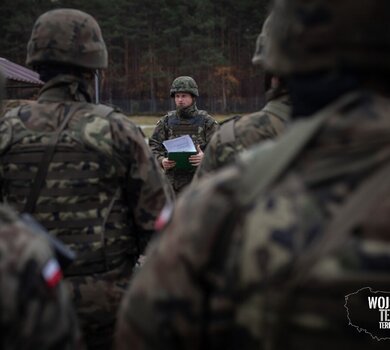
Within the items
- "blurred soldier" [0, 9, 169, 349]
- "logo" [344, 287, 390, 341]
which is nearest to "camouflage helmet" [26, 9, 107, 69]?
"blurred soldier" [0, 9, 169, 349]

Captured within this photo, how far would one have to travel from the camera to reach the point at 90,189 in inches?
127

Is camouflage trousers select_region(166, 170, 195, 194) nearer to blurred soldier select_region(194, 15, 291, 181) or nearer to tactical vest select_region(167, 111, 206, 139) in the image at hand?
tactical vest select_region(167, 111, 206, 139)

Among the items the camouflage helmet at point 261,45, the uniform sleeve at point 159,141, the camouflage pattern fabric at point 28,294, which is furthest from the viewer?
the uniform sleeve at point 159,141

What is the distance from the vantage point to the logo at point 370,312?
1271 millimetres

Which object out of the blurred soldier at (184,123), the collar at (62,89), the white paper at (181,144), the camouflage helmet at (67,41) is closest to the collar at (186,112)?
the blurred soldier at (184,123)

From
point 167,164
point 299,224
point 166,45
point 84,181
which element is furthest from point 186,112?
point 166,45

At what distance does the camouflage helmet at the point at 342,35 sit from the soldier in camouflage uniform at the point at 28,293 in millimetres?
745

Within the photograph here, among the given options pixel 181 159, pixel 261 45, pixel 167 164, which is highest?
pixel 261 45

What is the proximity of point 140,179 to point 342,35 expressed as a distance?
2.09 m

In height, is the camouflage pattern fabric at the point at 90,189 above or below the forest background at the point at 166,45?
above

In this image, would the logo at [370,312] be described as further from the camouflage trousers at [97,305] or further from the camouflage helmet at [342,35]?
the camouflage trousers at [97,305]

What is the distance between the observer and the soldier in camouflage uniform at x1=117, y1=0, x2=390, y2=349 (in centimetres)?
125

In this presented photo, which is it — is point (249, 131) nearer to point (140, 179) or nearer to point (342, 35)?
point (140, 179)

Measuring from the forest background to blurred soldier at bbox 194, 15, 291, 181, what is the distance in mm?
46166
